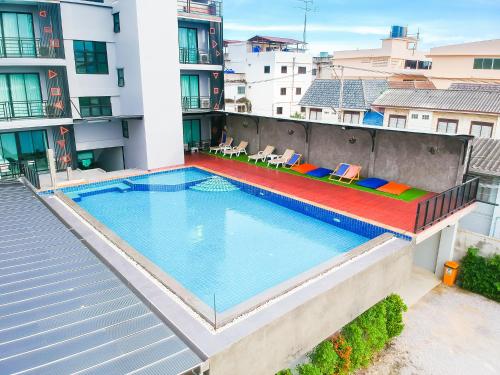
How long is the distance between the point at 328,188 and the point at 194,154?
32.8 ft

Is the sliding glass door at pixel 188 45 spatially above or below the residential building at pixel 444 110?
above

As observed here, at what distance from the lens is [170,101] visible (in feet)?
62.7

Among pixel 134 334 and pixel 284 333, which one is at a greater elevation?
pixel 134 334

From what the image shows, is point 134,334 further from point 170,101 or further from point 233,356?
point 170,101

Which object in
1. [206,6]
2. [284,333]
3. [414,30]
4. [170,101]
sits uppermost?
[414,30]

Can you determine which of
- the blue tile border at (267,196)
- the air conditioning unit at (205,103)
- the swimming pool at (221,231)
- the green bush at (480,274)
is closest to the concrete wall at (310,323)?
the swimming pool at (221,231)

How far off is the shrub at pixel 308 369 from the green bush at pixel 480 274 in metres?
7.72

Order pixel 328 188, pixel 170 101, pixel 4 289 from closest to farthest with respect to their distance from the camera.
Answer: pixel 4 289 → pixel 328 188 → pixel 170 101

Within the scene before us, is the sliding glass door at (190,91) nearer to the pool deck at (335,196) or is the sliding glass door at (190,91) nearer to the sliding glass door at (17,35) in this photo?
the pool deck at (335,196)

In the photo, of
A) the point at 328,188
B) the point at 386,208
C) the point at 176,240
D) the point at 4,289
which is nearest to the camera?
the point at 4,289

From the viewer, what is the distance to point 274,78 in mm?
44438

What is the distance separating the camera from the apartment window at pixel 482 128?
909 inches

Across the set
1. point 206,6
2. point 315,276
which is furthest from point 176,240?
point 206,6

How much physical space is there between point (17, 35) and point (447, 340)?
66.0ft
